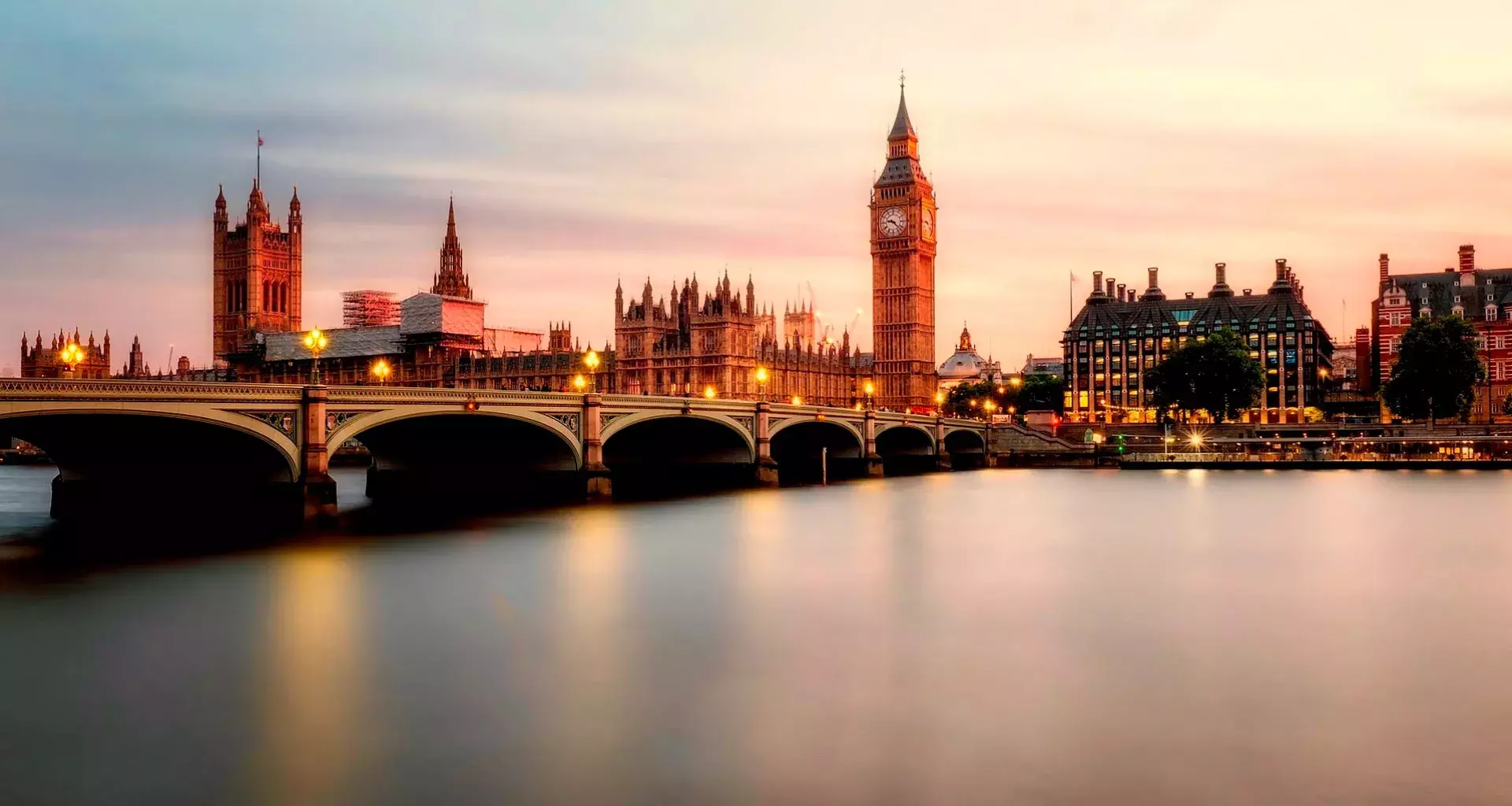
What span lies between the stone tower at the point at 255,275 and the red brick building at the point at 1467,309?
5272 inches

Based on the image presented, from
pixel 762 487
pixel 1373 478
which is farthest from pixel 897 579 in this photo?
pixel 1373 478

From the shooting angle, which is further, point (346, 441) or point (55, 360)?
point (55, 360)

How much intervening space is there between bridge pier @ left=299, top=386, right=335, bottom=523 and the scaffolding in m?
140

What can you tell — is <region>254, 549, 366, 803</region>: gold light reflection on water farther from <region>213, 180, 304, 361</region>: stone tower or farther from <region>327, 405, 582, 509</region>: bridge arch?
<region>213, 180, 304, 361</region>: stone tower

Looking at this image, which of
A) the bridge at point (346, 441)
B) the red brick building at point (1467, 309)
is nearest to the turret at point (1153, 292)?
the red brick building at point (1467, 309)

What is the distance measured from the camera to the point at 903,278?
14625cm

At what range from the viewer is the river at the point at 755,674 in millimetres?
12945

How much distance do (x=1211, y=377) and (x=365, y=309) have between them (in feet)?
382

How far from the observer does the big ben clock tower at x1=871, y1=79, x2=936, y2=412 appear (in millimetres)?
143000

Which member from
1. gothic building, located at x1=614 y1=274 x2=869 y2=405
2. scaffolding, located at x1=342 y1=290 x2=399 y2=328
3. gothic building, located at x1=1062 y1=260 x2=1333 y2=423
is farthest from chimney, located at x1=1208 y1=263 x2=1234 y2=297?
scaffolding, located at x1=342 y1=290 x2=399 y2=328

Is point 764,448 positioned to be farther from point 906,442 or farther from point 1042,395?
point 1042,395

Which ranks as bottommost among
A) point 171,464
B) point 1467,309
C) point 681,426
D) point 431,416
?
point 171,464

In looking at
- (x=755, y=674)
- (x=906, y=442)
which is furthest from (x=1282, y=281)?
(x=755, y=674)

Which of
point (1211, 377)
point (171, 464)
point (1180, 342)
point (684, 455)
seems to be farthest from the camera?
point (1180, 342)
